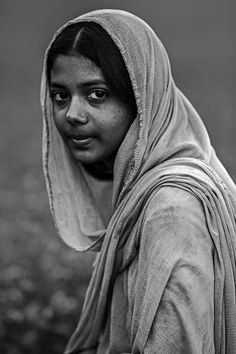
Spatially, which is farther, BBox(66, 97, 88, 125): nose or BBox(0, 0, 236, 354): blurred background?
BBox(0, 0, 236, 354): blurred background

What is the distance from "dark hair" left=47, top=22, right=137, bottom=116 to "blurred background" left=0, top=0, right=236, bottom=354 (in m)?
2.52

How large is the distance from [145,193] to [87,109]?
1.19 ft

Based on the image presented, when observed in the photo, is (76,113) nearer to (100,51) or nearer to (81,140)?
(81,140)

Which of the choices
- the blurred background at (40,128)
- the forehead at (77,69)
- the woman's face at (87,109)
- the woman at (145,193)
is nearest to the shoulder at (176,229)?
the woman at (145,193)

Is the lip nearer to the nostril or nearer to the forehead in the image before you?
the nostril

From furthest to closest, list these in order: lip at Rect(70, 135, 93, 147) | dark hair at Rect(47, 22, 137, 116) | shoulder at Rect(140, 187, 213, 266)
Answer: lip at Rect(70, 135, 93, 147), dark hair at Rect(47, 22, 137, 116), shoulder at Rect(140, 187, 213, 266)

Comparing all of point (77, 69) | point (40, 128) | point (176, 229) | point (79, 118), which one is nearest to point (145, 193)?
point (176, 229)

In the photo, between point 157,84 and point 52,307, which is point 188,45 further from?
point 157,84

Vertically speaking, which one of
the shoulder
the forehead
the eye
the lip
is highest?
the forehead

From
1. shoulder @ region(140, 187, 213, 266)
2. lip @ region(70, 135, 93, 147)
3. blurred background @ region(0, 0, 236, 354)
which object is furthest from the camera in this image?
blurred background @ region(0, 0, 236, 354)

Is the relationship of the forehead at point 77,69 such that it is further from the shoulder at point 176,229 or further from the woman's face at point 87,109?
the shoulder at point 176,229

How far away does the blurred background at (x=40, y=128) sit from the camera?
5055mm

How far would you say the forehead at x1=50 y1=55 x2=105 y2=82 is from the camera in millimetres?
2643

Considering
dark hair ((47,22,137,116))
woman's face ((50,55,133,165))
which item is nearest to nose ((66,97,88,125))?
woman's face ((50,55,133,165))
